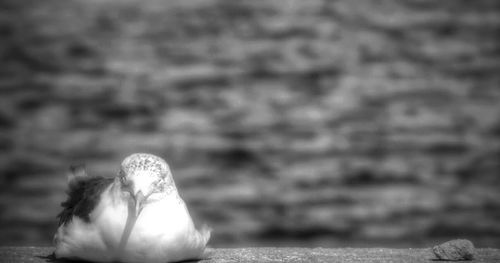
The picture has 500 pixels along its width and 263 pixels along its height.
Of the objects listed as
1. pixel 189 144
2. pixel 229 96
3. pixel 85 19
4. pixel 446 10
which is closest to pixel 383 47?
pixel 446 10

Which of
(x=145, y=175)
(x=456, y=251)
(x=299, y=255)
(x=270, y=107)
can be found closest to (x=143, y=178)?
(x=145, y=175)

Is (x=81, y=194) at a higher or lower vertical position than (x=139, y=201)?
higher

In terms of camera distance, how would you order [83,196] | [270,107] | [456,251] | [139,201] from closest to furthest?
[139,201]
[83,196]
[456,251]
[270,107]

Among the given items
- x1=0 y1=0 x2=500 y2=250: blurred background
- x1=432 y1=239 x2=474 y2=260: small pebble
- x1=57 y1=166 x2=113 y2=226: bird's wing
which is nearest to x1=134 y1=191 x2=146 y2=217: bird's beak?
x1=57 y1=166 x2=113 y2=226: bird's wing

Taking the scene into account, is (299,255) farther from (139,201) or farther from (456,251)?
(139,201)

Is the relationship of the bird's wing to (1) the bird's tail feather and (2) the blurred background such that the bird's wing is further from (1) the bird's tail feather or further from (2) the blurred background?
(2) the blurred background

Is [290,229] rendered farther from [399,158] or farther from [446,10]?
[446,10]
